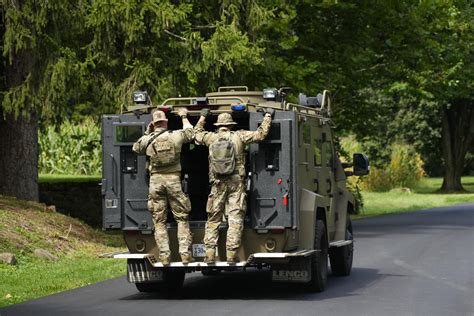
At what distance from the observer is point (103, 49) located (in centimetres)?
2556

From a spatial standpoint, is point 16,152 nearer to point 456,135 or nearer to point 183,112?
point 183,112

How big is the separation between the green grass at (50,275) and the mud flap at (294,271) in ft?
9.51

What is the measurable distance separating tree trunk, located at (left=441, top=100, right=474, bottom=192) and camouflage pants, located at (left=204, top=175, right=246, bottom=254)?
4720 centimetres

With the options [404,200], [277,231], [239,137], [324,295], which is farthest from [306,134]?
[404,200]

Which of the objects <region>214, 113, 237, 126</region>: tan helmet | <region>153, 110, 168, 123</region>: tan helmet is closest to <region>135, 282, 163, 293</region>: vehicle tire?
<region>153, 110, 168, 123</region>: tan helmet

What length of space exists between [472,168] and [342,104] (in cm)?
4844

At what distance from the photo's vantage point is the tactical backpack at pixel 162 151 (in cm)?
1473

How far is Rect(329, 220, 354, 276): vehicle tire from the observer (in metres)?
17.6

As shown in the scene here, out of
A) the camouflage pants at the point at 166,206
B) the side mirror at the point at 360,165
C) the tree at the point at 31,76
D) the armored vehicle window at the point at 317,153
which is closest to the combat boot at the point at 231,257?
the camouflage pants at the point at 166,206

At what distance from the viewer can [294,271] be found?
1495cm

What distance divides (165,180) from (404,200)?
35479 mm

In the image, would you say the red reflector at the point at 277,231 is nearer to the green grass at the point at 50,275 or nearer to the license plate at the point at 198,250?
the license plate at the point at 198,250

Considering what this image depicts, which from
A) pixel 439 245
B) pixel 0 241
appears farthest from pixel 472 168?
pixel 0 241

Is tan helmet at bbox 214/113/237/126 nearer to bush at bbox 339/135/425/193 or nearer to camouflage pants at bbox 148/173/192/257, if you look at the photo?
camouflage pants at bbox 148/173/192/257
